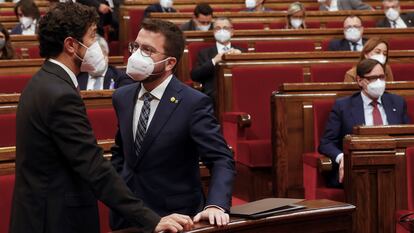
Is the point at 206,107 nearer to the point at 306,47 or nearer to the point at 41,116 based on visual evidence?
the point at 41,116

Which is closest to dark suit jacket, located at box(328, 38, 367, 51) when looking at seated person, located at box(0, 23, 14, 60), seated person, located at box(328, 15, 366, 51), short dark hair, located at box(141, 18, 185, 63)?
seated person, located at box(328, 15, 366, 51)

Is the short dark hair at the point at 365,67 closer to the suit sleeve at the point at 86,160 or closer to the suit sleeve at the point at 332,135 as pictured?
the suit sleeve at the point at 332,135

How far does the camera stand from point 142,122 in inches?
45.8

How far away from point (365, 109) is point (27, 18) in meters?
1.54

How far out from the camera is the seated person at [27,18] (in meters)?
3.11

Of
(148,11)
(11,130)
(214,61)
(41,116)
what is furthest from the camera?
(148,11)

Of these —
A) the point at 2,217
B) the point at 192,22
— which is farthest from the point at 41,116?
the point at 192,22

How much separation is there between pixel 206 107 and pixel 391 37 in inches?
75.3

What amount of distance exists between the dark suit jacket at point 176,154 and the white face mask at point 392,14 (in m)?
2.32

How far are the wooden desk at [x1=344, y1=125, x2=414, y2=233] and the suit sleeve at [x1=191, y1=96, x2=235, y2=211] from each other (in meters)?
0.52

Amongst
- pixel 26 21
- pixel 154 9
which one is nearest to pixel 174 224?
pixel 26 21

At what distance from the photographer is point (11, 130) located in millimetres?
1838

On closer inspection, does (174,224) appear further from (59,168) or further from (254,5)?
(254,5)

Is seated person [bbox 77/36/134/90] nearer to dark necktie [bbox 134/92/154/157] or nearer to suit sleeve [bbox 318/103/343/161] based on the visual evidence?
suit sleeve [bbox 318/103/343/161]
